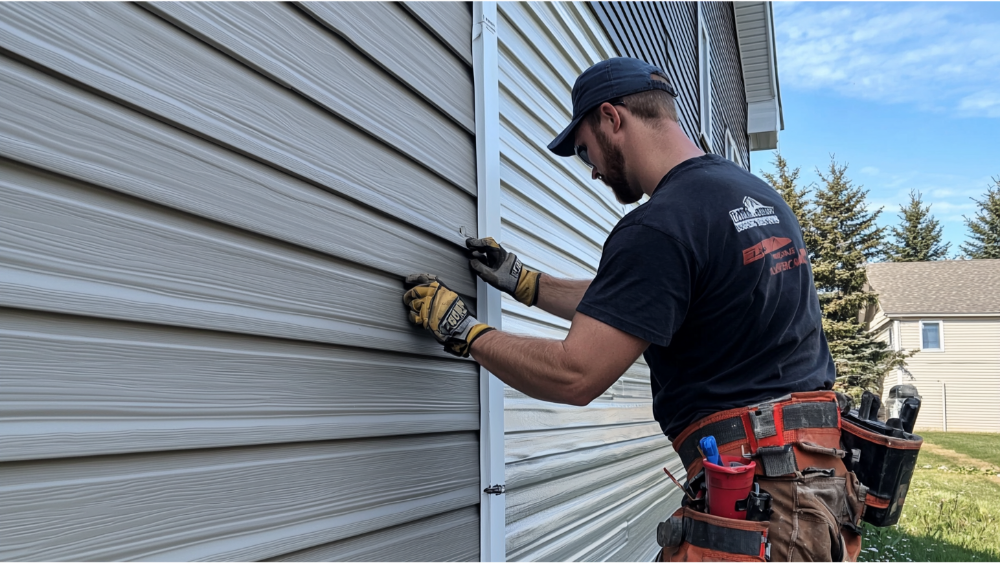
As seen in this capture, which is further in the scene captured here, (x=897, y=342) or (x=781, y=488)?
(x=897, y=342)

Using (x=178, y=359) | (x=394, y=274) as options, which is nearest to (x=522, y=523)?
(x=394, y=274)

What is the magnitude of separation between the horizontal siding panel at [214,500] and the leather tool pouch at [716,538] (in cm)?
68

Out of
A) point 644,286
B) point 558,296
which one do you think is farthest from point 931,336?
point 644,286

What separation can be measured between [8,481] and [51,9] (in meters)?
0.69

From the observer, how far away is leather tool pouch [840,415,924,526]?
197 centimetres

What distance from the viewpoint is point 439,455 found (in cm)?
191

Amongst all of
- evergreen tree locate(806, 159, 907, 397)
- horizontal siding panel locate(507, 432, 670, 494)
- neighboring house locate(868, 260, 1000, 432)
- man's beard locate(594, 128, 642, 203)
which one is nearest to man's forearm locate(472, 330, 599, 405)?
man's beard locate(594, 128, 642, 203)

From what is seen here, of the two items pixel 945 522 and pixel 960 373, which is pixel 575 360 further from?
pixel 960 373

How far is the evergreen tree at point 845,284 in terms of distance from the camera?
2452cm

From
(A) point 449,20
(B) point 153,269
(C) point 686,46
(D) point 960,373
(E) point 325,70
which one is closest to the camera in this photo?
(B) point 153,269

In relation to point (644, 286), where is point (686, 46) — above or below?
above

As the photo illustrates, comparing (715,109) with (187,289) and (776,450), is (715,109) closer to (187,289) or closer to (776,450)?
(776,450)

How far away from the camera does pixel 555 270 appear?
337 cm

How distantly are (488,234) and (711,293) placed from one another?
29.9 inches
